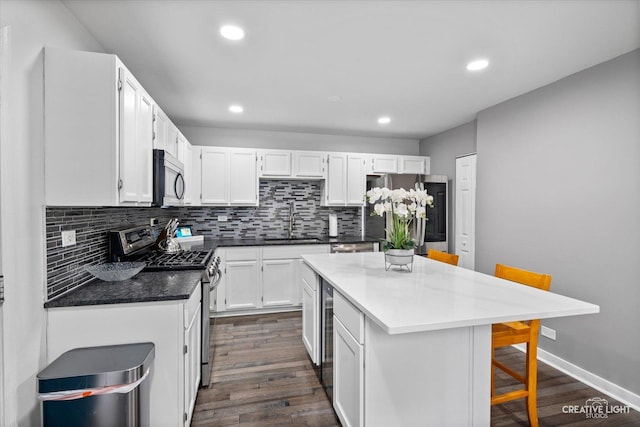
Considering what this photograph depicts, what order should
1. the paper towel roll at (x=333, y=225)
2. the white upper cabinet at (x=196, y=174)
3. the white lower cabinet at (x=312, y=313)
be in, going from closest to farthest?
the white lower cabinet at (x=312, y=313) < the white upper cabinet at (x=196, y=174) < the paper towel roll at (x=333, y=225)

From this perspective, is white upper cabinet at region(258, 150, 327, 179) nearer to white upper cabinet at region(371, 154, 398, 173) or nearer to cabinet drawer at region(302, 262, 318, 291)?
white upper cabinet at region(371, 154, 398, 173)

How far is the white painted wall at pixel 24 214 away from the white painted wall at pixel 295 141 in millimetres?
2749

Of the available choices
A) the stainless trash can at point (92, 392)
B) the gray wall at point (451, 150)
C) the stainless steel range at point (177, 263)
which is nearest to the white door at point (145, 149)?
the stainless steel range at point (177, 263)

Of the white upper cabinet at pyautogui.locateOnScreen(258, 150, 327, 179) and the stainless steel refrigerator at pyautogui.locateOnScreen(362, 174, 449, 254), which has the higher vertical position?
the white upper cabinet at pyautogui.locateOnScreen(258, 150, 327, 179)

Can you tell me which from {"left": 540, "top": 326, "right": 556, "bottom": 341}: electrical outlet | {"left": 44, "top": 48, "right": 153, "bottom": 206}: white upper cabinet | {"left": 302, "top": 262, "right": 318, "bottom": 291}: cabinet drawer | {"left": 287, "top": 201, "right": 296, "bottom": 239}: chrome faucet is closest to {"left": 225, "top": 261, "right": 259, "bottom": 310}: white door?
{"left": 287, "top": 201, "right": 296, "bottom": 239}: chrome faucet

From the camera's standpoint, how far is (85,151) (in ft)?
5.29

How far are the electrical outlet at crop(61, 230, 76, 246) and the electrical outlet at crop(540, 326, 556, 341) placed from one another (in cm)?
374

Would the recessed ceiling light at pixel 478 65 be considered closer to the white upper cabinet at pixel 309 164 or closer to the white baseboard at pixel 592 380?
the white upper cabinet at pixel 309 164

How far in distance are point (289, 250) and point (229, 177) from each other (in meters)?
1.26

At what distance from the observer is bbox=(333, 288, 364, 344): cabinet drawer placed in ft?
4.86

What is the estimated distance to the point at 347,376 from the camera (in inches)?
65.9

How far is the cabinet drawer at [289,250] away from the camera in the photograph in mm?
3928

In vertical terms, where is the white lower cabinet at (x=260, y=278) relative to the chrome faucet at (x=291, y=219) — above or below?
below

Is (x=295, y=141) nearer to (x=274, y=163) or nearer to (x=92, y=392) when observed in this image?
(x=274, y=163)
